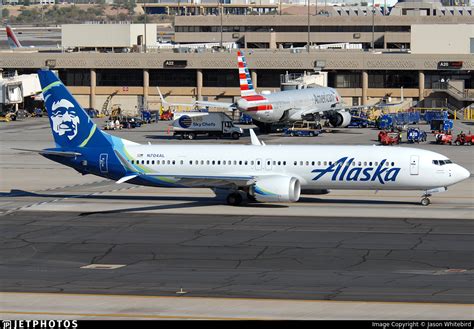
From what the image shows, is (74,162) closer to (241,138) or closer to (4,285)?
(4,285)

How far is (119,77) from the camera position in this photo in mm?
146375

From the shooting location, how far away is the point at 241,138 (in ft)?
357

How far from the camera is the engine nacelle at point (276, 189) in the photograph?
191 ft

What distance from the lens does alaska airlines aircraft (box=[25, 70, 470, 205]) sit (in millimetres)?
59281

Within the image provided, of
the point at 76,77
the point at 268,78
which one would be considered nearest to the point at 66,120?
the point at 268,78

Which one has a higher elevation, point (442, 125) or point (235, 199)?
point (442, 125)

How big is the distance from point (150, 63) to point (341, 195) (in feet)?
271

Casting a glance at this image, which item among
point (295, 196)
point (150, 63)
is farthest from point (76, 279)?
point (150, 63)

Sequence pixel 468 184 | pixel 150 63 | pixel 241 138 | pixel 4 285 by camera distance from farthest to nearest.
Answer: pixel 150 63 → pixel 241 138 → pixel 468 184 → pixel 4 285

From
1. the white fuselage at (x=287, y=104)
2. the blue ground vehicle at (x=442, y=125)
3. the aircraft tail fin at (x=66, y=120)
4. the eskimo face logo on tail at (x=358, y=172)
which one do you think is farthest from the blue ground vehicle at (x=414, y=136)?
the aircraft tail fin at (x=66, y=120)

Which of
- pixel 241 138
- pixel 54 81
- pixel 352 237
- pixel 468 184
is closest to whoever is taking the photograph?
pixel 352 237

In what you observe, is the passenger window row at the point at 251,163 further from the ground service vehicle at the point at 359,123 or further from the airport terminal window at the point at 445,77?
the airport terminal window at the point at 445,77

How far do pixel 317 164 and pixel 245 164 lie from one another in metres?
4.36

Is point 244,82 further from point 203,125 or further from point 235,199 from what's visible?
point 235,199
